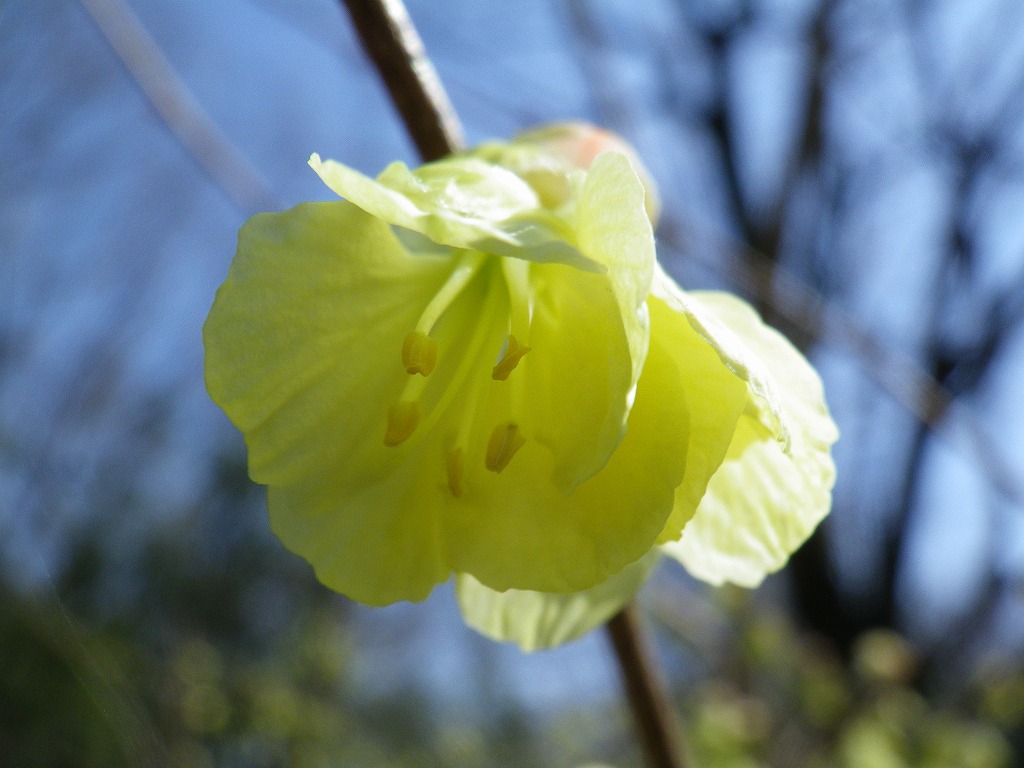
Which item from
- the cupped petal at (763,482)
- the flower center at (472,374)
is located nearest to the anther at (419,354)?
the flower center at (472,374)

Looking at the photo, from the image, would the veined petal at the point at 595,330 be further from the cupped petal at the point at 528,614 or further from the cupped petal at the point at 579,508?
the cupped petal at the point at 528,614

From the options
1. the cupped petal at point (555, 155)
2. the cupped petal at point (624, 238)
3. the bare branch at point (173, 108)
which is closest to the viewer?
the cupped petal at point (624, 238)

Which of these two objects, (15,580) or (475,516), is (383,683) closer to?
(15,580)

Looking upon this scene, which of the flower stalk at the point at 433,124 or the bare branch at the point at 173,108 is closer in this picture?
the flower stalk at the point at 433,124

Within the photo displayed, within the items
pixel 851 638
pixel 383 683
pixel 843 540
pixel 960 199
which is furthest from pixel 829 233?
pixel 383 683

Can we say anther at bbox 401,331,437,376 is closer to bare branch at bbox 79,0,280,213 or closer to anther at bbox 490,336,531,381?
anther at bbox 490,336,531,381

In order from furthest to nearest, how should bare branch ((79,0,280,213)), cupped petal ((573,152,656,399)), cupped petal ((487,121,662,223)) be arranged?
1. bare branch ((79,0,280,213))
2. cupped petal ((487,121,662,223))
3. cupped petal ((573,152,656,399))

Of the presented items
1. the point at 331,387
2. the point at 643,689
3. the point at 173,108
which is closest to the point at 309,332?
the point at 331,387

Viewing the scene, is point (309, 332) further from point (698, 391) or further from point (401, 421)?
point (698, 391)

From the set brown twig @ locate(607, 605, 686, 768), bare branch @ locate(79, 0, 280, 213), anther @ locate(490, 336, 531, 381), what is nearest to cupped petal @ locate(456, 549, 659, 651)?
Result: brown twig @ locate(607, 605, 686, 768)
